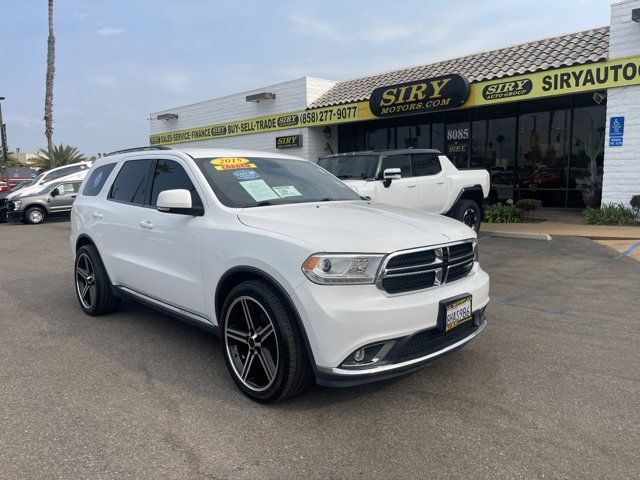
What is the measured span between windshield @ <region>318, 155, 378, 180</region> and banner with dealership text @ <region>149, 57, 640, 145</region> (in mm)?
5772

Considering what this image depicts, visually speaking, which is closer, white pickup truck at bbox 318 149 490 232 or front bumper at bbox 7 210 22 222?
white pickup truck at bbox 318 149 490 232

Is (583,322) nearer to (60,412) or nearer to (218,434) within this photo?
(218,434)

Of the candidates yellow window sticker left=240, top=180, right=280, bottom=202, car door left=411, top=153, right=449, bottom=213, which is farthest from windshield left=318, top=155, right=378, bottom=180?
yellow window sticker left=240, top=180, right=280, bottom=202

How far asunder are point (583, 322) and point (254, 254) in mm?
3578

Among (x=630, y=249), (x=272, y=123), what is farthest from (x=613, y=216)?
(x=272, y=123)

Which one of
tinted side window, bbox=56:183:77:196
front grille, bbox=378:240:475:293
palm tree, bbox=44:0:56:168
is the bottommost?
front grille, bbox=378:240:475:293

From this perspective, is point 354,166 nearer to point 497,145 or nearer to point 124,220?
point 124,220

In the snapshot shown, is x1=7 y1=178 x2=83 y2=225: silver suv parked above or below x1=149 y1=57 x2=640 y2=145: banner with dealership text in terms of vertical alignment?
below

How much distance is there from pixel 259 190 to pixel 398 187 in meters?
5.78

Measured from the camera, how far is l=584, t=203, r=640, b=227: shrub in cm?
1177

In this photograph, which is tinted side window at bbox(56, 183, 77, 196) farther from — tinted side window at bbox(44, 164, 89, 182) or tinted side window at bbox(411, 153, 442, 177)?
tinted side window at bbox(411, 153, 442, 177)

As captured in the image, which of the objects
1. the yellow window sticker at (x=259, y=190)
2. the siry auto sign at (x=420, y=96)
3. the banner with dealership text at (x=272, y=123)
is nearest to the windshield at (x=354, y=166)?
the yellow window sticker at (x=259, y=190)

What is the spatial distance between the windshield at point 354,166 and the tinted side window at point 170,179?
17.2 feet

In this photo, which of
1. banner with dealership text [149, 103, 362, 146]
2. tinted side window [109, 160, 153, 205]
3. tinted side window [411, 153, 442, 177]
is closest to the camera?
tinted side window [109, 160, 153, 205]
